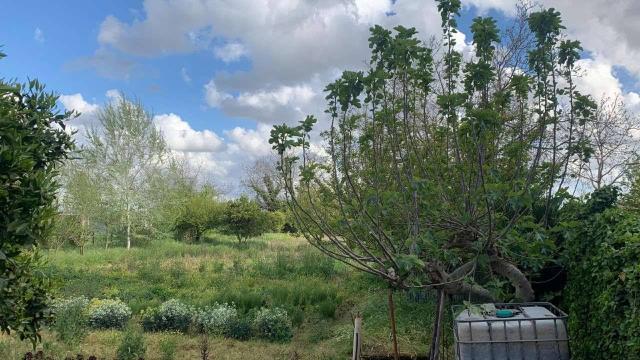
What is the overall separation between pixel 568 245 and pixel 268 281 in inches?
332

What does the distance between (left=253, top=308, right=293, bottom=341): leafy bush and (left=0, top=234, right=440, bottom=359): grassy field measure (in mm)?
187

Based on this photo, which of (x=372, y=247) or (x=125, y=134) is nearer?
(x=372, y=247)

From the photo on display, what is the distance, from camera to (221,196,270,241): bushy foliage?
77.4 ft

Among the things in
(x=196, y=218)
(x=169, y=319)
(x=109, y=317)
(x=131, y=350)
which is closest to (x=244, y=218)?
(x=196, y=218)

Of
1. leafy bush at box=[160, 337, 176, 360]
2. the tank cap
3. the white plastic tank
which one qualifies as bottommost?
leafy bush at box=[160, 337, 176, 360]

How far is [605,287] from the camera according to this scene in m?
3.71

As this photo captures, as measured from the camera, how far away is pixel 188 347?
723cm

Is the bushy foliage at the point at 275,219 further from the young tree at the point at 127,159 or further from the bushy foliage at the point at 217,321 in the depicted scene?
the bushy foliage at the point at 217,321

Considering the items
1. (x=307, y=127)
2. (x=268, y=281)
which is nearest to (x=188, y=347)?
(x=307, y=127)

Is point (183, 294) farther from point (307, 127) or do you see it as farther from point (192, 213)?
point (192, 213)

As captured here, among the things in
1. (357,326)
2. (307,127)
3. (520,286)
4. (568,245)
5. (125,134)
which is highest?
(125,134)

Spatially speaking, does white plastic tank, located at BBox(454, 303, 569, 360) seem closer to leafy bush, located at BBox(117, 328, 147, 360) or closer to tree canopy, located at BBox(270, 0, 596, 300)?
tree canopy, located at BBox(270, 0, 596, 300)

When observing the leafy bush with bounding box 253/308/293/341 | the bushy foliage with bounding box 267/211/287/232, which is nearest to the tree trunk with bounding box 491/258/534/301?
the leafy bush with bounding box 253/308/293/341

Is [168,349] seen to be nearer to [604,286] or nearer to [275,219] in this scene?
[604,286]
